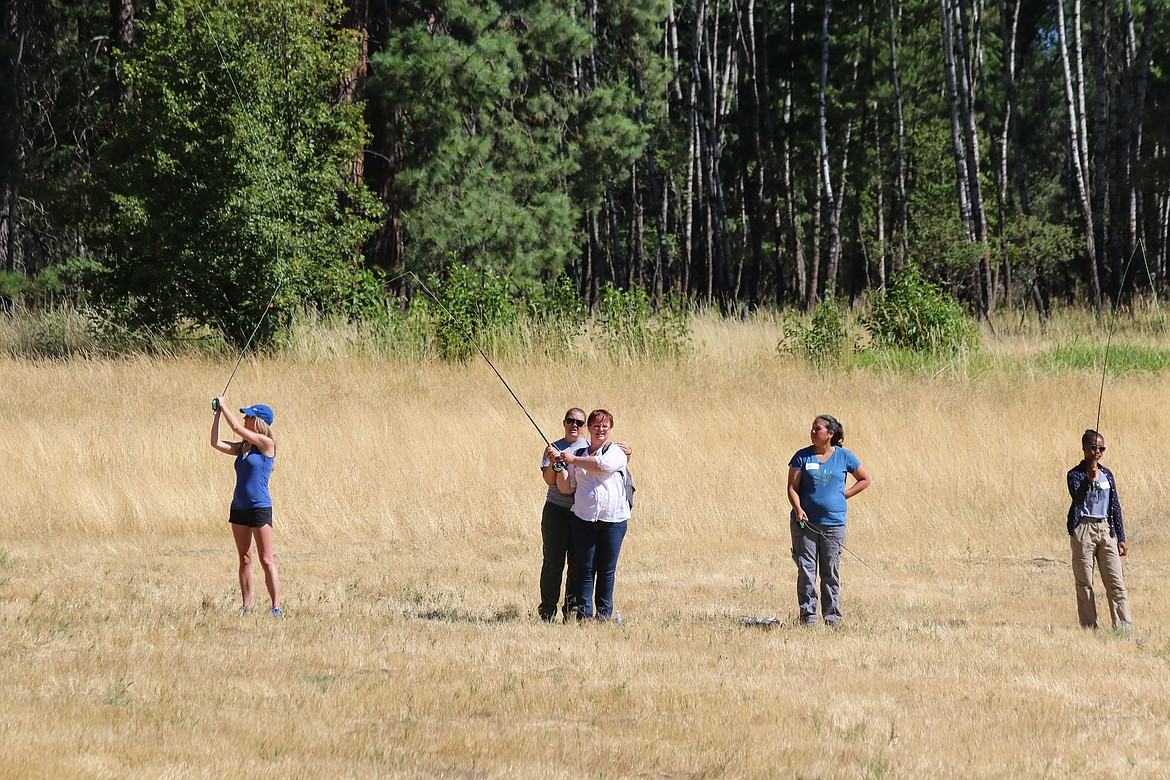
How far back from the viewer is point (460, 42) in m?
28.3

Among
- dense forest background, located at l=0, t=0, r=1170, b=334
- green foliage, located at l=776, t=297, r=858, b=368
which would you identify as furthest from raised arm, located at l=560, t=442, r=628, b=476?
green foliage, located at l=776, t=297, r=858, b=368

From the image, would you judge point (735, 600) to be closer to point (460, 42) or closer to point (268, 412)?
point (268, 412)

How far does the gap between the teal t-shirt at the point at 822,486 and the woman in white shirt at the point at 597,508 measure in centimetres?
120

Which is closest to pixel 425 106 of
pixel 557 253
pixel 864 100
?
pixel 557 253

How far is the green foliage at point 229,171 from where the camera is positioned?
20578 millimetres

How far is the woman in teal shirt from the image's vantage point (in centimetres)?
872

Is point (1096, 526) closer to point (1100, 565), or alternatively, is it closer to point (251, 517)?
point (1100, 565)

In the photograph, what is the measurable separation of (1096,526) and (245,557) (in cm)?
585

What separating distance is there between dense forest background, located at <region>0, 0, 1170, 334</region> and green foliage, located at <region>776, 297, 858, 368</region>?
1.58m

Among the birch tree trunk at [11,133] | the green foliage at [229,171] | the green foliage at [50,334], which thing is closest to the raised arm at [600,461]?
the green foliage at [229,171]

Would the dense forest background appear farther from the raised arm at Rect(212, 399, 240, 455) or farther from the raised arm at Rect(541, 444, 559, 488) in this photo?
the raised arm at Rect(212, 399, 240, 455)

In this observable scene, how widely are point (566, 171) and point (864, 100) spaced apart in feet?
36.2

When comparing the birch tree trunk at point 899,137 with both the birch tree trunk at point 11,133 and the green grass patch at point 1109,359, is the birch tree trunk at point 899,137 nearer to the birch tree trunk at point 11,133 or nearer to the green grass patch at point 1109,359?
the green grass patch at point 1109,359

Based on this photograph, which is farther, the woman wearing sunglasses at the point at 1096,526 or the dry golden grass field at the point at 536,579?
the woman wearing sunglasses at the point at 1096,526
